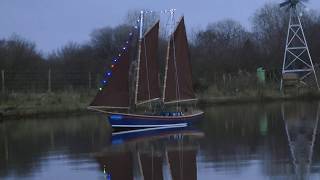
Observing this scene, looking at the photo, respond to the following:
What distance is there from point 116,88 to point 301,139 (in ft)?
36.5

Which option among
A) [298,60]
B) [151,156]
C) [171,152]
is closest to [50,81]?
[298,60]

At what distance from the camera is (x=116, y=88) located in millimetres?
30094

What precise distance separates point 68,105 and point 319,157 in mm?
27921

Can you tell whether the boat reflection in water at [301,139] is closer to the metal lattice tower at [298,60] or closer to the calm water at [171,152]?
the calm water at [171,152]

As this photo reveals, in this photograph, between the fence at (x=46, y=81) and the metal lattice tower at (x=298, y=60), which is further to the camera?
the metal lattice tower at (x=298, y=60)

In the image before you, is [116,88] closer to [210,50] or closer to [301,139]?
[301,139]

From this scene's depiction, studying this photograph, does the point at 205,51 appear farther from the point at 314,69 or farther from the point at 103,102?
the point at 103,102

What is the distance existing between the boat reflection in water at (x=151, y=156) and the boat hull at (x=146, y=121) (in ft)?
5.07

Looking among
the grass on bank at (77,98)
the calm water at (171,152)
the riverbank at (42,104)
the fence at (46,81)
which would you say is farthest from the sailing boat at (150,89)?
the fence at (46,81)

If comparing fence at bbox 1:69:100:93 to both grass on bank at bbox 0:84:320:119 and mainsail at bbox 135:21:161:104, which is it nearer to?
grass on bank at bbox 0:84:320:119

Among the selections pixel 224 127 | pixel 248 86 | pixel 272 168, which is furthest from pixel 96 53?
pixel 272 168

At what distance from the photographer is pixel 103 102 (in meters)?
29.9

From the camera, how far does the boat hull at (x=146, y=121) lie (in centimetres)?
2869

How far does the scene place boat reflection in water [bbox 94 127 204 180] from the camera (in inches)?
590
